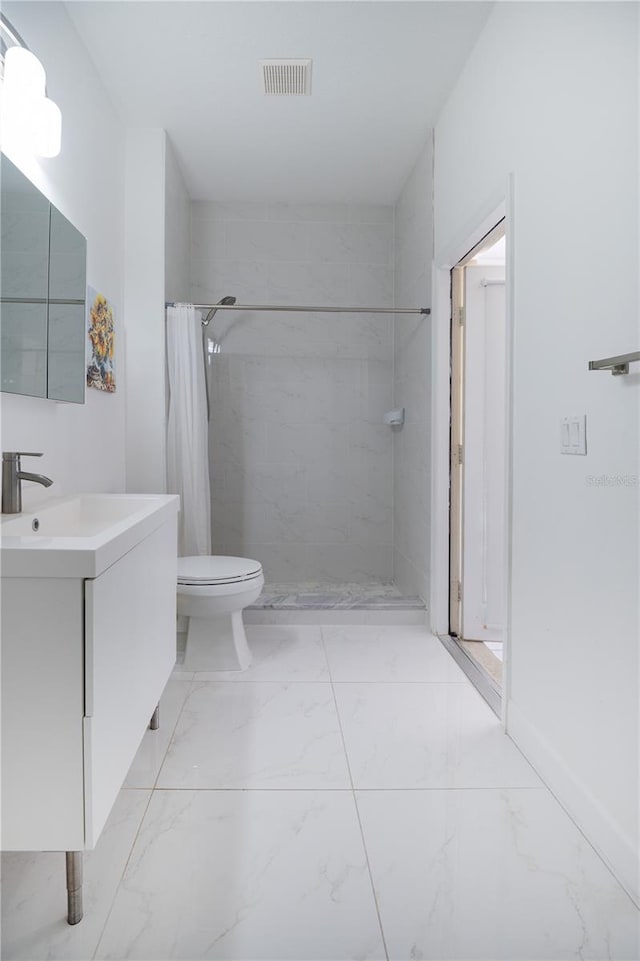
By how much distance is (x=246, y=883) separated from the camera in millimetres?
1394

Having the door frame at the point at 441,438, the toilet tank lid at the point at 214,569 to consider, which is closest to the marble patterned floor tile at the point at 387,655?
the door frame at the point at 441,438

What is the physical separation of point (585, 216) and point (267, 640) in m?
2.27

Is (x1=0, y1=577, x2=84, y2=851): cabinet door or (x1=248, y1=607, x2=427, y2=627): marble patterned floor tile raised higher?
(x1=0, y1=577, x2=84, y2=851): cabinet door

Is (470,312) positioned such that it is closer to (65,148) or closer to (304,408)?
(304,408)

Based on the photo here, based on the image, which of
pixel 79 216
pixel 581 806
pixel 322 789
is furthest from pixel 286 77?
pixel 581 806

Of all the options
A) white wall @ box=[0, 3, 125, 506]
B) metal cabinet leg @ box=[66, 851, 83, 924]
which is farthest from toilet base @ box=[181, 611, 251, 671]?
metal cabinet leg @ box=[66, 851, 83, 924]

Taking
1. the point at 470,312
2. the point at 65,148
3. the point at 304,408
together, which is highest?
the point at 65,148

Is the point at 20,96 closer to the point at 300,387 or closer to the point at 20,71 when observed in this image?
the point at 20,71

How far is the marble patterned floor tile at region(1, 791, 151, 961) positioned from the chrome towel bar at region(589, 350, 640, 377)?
156cm

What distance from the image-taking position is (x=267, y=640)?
3105mm

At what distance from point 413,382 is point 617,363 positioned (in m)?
2.29

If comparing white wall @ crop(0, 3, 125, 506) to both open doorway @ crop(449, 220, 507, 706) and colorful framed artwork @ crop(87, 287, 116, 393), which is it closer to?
colorful framed artwork @ crop(87, 287, 116, 393)

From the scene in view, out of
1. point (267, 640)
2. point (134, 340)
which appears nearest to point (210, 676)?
point (267, 640)

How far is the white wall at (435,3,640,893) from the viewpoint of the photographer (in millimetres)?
1438
